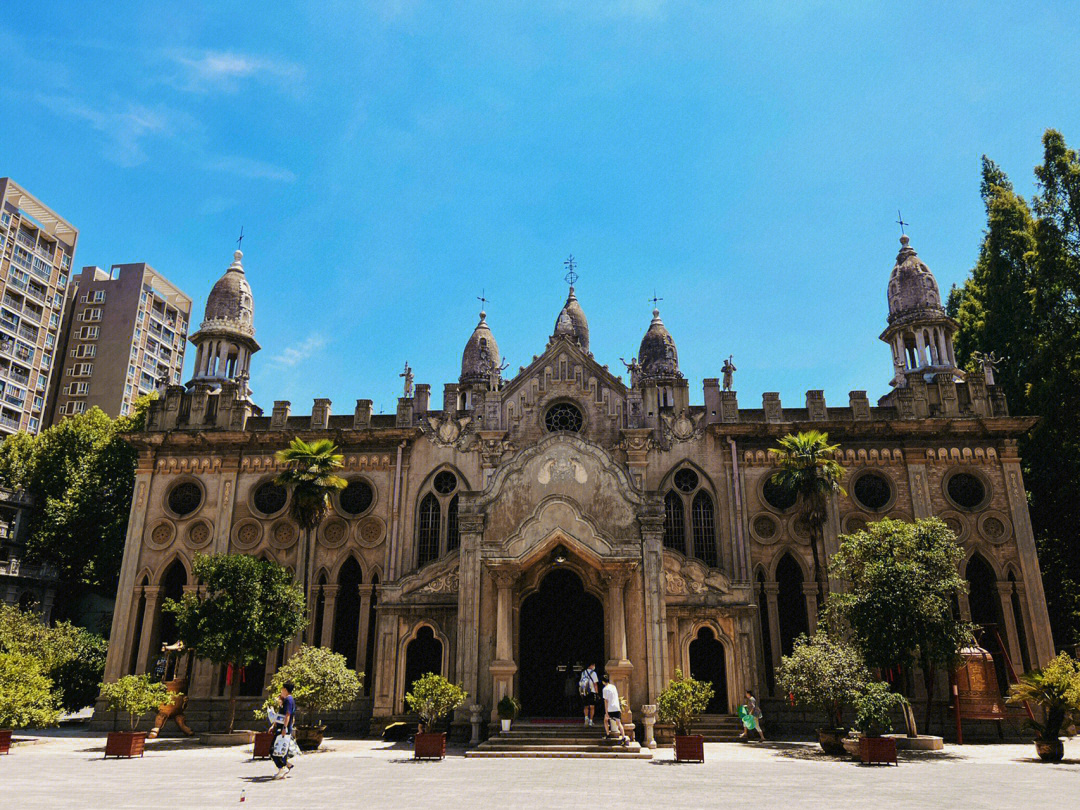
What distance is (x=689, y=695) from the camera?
20797 millimetres

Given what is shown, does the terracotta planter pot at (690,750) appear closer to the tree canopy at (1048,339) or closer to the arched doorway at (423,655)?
the arched doorway at (423,655)

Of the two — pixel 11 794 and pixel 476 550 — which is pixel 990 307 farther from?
pixel 11 794

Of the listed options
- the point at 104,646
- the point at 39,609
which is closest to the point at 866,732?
the point at 104,646

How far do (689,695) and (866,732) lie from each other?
15.5 ft

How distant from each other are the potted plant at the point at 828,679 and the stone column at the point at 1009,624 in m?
10.3

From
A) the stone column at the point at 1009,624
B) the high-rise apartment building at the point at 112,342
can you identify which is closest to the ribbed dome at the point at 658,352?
the stone column at the point at 1009,624

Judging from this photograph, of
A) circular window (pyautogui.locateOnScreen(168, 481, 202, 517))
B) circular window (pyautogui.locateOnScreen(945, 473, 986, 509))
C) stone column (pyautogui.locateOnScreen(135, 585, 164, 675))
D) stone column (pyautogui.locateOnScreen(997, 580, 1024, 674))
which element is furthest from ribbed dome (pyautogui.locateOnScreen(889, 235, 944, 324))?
stone column (pyautogui.locateOnScreen(135, 585, 164, 675))

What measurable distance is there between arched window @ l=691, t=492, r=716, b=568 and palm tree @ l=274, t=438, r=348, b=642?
14.8 m

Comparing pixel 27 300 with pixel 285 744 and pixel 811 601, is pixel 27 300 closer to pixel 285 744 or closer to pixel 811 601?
pixel 285 744

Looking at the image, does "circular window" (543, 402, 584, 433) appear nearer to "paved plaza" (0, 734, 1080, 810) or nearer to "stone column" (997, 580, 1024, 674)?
"paved plaza" (0, 734, 1080, 810)

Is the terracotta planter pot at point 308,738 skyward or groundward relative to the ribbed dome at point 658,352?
groundward

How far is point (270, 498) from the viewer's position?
108ft

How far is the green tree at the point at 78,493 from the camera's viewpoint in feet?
139

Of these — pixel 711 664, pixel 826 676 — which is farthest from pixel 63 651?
pixel 826 676
